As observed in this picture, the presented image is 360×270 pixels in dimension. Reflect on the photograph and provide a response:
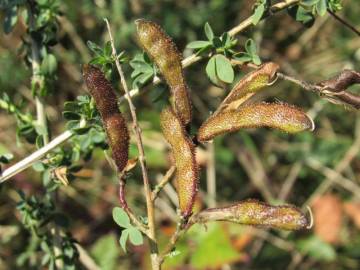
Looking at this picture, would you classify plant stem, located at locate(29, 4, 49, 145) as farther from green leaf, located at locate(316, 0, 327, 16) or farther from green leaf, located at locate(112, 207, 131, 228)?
green leaf, located at locate(316, 0, 327, 16)

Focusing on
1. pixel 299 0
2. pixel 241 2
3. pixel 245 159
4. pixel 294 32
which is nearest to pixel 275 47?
pixel 294 32

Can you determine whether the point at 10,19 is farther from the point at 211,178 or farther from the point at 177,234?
the point at 211,178

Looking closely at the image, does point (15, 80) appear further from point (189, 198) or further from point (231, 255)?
point (189, 198)

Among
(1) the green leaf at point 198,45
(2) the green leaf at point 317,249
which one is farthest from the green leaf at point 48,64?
(2) the green leaf at point 317,249

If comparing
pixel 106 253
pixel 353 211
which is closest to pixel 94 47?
pixel 106 253

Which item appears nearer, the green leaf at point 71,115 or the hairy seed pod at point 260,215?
the hairy seed pod at point 260,215

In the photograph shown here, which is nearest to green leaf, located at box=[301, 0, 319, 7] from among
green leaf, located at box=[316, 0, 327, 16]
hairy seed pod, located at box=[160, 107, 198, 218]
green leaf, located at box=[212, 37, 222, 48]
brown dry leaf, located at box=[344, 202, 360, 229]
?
green leaf, located at box=[316, 0, 327, 16]

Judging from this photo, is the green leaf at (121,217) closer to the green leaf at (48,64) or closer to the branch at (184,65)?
the branch at (184,65)
